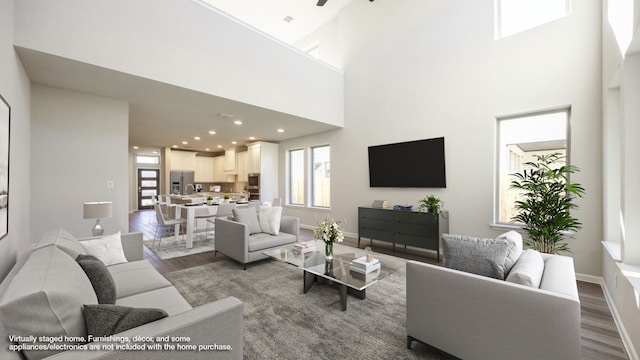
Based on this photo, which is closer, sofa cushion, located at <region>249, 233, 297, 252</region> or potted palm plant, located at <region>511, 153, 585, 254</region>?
potted palm plant, located at <region>511, 153, 585, 254</region>

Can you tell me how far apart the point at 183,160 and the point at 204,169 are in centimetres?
99

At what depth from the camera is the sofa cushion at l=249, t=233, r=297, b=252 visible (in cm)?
378

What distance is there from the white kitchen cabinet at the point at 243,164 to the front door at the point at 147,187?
508cm

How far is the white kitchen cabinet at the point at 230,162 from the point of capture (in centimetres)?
956

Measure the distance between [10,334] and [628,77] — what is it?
4.41 meters

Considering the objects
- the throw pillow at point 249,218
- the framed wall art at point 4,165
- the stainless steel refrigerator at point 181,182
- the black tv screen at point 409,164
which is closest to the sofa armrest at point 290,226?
the throw pillow at point 249,218

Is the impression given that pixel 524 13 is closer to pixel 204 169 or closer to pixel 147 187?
pixel 204 169

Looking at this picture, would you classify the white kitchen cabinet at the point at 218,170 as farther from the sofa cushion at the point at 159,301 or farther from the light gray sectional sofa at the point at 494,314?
the light gray sectional sofa at the point at 494,314

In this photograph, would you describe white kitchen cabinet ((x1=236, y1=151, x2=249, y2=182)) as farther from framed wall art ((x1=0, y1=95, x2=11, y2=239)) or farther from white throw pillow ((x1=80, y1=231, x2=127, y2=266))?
framed wall art ((x1=0, y1=95, x2=11, y2=239))

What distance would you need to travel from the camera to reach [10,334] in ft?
3.12

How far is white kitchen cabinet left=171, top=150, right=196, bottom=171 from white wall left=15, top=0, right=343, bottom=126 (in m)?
7.29

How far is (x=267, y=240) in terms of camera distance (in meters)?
3.96

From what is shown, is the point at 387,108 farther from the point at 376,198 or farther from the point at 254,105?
the point at 254,105

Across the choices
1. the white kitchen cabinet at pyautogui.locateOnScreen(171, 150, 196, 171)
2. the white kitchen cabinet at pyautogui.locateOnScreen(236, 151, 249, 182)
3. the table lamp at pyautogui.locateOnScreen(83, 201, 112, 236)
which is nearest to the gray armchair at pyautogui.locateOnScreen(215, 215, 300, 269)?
the table lamp at pyautogui.locateOnScreen(83, 201, 112, 236)
